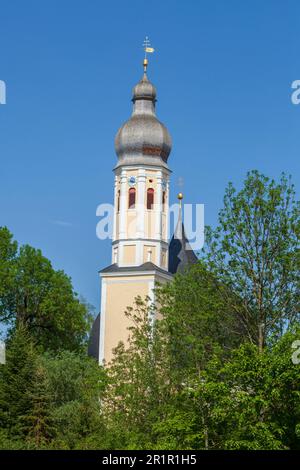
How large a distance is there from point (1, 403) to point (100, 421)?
457cm

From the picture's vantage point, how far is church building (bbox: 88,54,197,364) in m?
57.5

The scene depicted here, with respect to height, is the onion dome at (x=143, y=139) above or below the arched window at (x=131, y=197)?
above

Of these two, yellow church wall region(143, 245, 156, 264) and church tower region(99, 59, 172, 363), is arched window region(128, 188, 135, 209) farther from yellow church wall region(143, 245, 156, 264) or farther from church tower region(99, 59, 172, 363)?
yellow church wall region(143, 245, 156, 264)

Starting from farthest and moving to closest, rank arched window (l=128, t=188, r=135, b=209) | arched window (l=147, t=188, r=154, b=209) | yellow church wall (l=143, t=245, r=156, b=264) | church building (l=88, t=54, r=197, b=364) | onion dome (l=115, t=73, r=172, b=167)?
1. onion dome (l=115, t=73, r=172, b=167)
2. arched window (l=147, t=188, r=154, b=209)
3. arched window (l=128, t=188, r=135, b=209)
4. yellow church wall (l=143, t=245, r=156, b=264)
5. church building (l=88, t=54, r=197, b=364)

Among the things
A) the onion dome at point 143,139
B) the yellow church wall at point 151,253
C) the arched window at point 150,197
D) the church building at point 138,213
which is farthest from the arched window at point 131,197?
the yellow church wall at point 151,253

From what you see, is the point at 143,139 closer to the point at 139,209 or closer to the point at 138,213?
the point at 139,209

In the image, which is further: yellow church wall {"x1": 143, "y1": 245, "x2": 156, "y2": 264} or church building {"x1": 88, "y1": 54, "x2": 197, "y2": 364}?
yellow church wall {"x1": 143, "y1": 245, "x2": 156, "y2": 264}

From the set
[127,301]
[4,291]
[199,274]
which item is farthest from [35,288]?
[199,274]

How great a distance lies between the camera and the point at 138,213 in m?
59.6

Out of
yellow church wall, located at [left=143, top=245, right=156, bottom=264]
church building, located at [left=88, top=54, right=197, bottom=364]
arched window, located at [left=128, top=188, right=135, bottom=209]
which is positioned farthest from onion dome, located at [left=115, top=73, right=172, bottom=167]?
yellow church wall, located at [left=143, top=245, right=156, bottom=264]

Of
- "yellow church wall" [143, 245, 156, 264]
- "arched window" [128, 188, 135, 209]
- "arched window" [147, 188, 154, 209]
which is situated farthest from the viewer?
"arched window" [147, 188, 154, 209]

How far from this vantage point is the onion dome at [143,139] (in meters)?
60.3

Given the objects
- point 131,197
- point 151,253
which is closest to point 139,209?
point 131,197

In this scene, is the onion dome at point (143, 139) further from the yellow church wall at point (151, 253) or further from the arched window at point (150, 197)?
the yellow church wall at point (151, 253)
